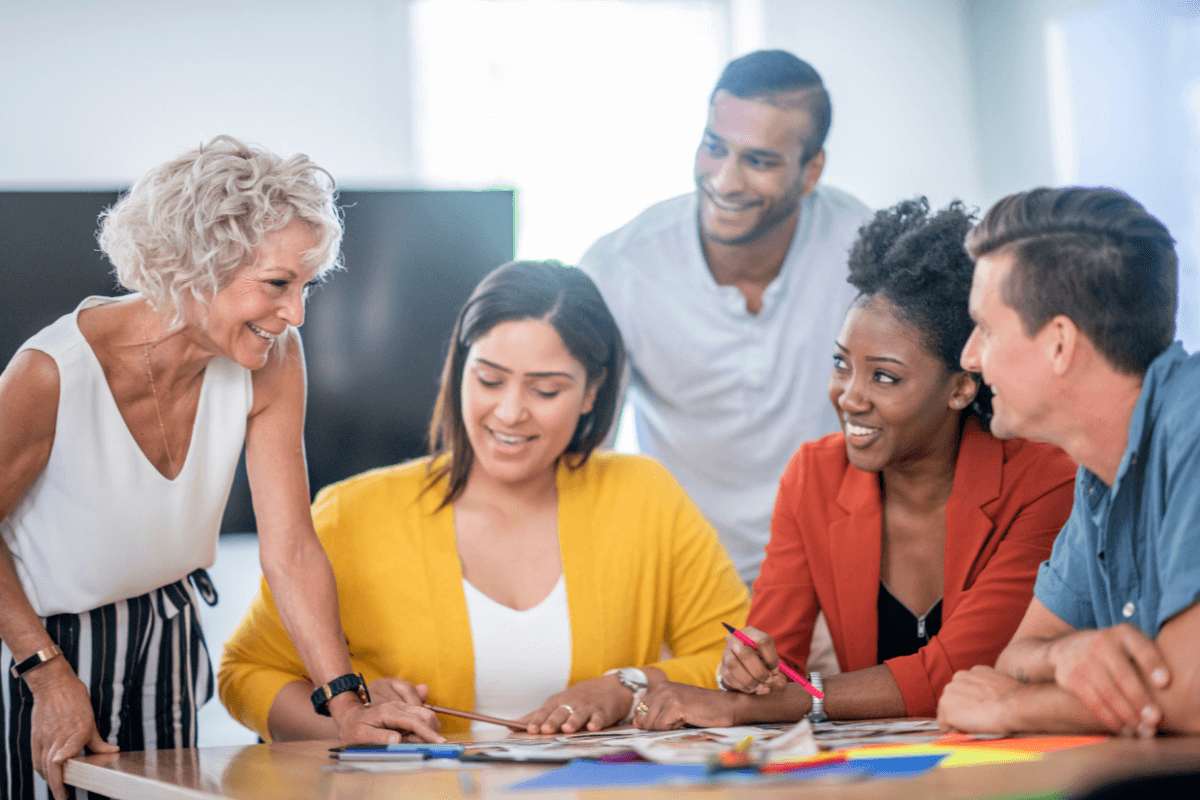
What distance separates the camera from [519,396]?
202 centimetres

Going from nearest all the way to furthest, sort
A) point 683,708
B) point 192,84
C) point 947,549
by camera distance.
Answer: point 683,708 < point 947,549 < point 192,84

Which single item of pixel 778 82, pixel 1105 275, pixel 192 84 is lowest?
pixel 1105 275

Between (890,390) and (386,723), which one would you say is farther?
(890,390)

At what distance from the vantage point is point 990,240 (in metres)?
1.48

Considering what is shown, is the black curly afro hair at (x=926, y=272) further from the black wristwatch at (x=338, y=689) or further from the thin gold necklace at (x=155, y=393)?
the thin gold necklace at (x=155, y=393)

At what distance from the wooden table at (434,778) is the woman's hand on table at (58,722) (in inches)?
1.1

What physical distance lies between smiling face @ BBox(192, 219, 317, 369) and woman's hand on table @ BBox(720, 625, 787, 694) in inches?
34.4

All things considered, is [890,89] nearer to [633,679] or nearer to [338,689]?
[633,679]

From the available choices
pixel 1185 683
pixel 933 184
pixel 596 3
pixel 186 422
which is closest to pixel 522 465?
pixel 186 422

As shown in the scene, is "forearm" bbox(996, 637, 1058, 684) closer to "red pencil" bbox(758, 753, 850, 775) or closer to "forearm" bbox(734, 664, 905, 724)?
"forearm" bbox(734, 664, 905, 724)

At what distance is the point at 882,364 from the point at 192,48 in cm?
304

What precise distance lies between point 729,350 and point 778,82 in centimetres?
67

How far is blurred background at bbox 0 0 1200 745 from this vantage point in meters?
3.40

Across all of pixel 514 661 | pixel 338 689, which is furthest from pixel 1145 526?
pixel 338 689
